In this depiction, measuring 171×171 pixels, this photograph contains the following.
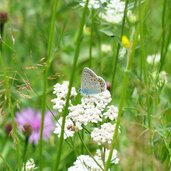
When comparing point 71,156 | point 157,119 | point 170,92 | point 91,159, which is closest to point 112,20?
point 170,92

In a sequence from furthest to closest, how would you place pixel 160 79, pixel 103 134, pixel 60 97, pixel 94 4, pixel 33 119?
pixel 33 119, pixel 160 79, pixel 94 4, pixel 60 97, pixel 103 134

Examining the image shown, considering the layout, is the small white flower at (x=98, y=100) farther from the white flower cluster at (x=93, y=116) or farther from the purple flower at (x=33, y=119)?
the purple flower at (x=33, y=119)

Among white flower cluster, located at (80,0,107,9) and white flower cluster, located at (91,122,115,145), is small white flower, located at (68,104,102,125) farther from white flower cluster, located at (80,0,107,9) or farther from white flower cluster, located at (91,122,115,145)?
white flower cluster, located at (80,0,107,9)

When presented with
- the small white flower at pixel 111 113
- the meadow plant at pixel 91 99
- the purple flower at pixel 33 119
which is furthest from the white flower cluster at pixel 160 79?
the purple flower at pixel 33 119

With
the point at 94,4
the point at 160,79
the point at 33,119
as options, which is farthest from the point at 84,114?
the point at 33,119

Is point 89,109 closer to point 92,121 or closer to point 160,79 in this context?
point 92,121

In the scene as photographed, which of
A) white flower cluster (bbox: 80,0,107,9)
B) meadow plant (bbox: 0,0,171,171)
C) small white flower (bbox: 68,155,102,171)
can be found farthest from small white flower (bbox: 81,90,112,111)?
white flower cluster (bbox: 80,0,107,9)
